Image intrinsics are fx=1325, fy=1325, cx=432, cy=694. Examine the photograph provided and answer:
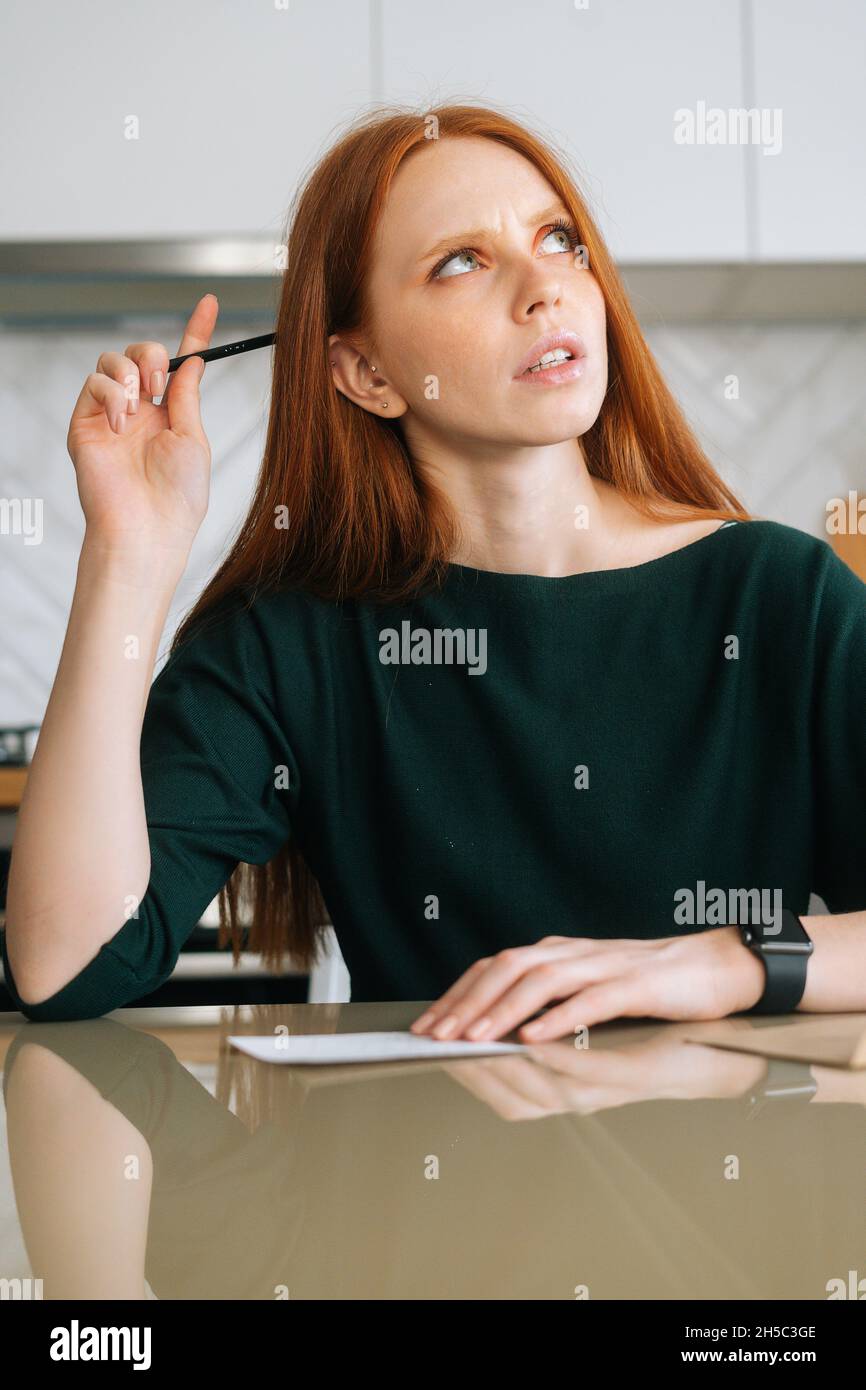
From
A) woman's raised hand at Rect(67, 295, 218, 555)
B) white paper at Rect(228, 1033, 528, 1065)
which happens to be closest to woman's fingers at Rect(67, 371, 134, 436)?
woman's raised hand at Rect(67, 295, 218, 555)

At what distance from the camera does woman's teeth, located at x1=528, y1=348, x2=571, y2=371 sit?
1.05 m

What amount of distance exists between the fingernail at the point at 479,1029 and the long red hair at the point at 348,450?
50cm

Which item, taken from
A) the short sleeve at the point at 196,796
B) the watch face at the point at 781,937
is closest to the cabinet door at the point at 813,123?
the short sleeve at the point at 196,796

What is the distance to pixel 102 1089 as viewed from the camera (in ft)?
2.02

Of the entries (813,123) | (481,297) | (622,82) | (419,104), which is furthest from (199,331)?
(813,123)

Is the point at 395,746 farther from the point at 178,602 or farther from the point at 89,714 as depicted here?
the point at 178,602

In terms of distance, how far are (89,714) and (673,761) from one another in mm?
461

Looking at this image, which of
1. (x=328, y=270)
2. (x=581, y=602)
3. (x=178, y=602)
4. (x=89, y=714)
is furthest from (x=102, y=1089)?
(x=178, y=602)

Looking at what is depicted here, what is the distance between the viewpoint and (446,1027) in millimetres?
680

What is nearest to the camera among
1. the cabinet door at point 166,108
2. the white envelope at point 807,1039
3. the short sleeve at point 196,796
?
the white envelope at point 807,1039

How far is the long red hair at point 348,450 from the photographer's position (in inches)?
44.9

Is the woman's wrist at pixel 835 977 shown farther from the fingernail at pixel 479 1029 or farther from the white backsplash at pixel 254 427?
the white backsplash at pixel 254 427

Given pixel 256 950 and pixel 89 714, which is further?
pixel 256 950

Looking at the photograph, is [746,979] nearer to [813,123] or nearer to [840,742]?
[840,742]
